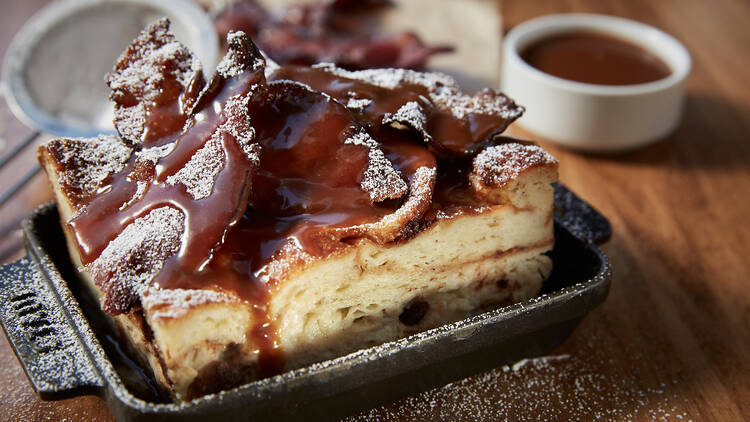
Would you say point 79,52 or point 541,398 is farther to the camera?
point 79,52

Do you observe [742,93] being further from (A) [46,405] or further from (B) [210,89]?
(A) [46,405]

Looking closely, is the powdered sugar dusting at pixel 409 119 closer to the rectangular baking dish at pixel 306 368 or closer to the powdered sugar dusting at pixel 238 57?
the powdered sugar dusting at pixel 238 57

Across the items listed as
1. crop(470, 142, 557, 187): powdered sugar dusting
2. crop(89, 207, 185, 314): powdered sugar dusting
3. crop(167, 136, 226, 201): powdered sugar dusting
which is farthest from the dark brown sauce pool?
crop(89, 207, 185, 314): powdered sugar dusting

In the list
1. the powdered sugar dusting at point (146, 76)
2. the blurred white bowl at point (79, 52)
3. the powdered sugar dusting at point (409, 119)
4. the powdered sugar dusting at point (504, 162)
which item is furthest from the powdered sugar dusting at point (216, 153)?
the blurred white bowl at point (79, 52)

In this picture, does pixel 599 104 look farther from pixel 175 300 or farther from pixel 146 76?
pixel 175 300

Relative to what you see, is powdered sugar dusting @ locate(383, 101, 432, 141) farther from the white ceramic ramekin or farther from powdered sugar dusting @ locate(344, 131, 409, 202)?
the white ceramic ramekin

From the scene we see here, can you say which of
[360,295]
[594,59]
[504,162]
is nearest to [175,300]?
[360,295]

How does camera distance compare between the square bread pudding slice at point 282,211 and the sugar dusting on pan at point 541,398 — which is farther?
the sugar dusting on pan at point 541,398
